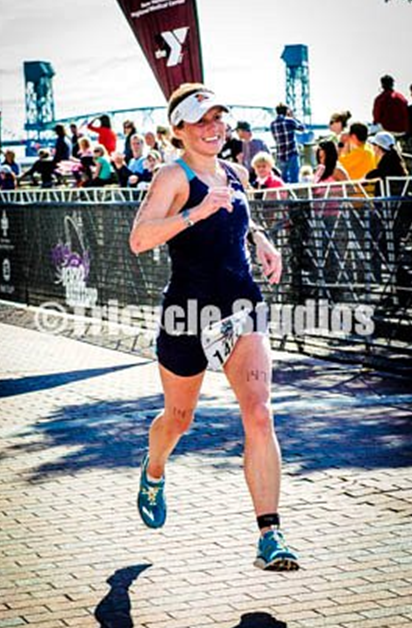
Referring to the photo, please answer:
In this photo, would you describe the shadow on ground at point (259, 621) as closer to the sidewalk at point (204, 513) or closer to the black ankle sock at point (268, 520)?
the sidewalk at point (204, 513)

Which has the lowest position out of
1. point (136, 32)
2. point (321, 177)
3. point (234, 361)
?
point (234, 361)

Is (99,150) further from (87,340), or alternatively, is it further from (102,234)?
(87,340)

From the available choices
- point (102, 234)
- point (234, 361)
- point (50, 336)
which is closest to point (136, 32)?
point (102, 234)

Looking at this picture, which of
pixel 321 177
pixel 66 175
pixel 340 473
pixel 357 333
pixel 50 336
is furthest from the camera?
pixel 66 175

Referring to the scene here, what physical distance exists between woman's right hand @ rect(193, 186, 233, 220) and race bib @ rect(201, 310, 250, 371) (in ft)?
1.54

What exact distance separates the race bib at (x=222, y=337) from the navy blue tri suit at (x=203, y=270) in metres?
0.06

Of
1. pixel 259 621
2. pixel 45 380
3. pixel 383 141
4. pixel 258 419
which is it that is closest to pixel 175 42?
pixel 383 141

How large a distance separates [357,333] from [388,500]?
18.3 ft

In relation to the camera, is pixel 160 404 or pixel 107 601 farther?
pixel 160 404

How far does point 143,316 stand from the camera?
634 inches

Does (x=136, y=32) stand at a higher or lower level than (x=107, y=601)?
higher

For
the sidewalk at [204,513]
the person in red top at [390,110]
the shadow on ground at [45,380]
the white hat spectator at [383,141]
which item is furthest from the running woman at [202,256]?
the person in red top at [390,110]

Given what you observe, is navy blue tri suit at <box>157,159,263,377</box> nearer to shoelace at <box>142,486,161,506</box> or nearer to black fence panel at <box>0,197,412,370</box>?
shoelace at <box>142,486,161,506</box>

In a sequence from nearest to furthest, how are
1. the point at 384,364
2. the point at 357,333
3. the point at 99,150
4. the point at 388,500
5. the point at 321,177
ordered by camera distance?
the point at 388,500, the point at 384,364, the point at 357,333, the point at 321,177, the point at 99,150
